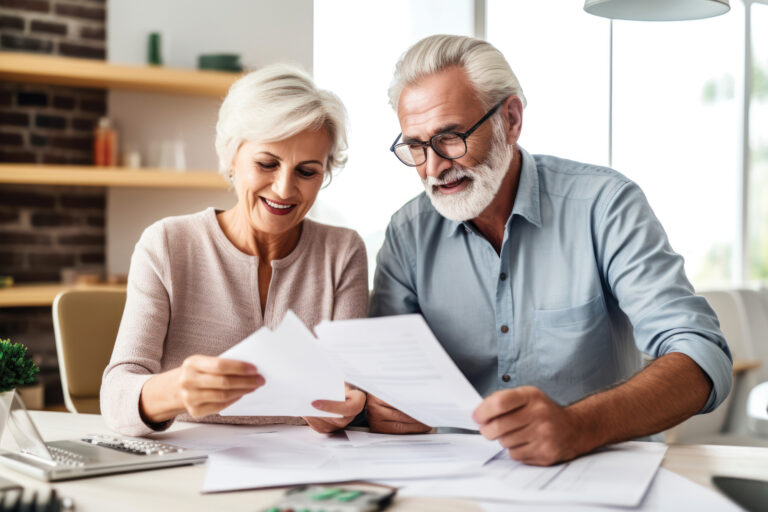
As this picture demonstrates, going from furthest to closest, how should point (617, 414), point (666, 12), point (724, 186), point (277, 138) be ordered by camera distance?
point (724, 186) → point (666, 12) → point (277, 138) → point (617, 414)

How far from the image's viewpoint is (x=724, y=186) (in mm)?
6004

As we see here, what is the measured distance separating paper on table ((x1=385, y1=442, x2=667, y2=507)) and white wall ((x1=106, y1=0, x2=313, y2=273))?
325cm

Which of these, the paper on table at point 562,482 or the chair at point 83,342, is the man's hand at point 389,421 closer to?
the paper on table at point 562,482

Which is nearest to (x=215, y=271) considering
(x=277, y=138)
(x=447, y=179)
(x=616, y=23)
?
(x=277, y=138)

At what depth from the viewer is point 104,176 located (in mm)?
3689

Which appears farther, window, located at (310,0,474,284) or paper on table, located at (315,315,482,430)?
window, located at (310,0,474,284)

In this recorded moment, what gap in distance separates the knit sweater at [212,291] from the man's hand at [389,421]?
0.74ft

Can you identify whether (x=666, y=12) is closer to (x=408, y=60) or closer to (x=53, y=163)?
(x=408, y=60)

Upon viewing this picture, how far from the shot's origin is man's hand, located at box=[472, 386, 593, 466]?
42.8 inches

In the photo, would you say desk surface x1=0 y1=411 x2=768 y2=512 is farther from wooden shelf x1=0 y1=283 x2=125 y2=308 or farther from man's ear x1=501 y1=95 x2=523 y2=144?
wooden shelf x1=0 y1=283 x2=125 y2=308

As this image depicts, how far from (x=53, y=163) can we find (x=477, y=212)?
9.63 feet

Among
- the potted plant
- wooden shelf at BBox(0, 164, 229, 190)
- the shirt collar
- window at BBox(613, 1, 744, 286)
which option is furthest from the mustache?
window at BBox(613, 1, 744, 286)

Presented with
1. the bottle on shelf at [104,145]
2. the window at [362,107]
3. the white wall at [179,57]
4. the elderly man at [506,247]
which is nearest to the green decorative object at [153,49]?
the white wall at [179,57]

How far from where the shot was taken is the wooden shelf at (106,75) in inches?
138
